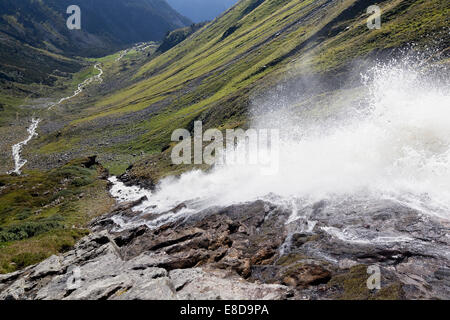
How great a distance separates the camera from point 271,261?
23453 mm

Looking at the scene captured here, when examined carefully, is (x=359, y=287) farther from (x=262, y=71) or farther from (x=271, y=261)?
(x=262, y=71)

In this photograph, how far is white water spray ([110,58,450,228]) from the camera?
1209 inches

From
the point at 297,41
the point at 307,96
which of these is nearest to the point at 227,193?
the point at 307,96

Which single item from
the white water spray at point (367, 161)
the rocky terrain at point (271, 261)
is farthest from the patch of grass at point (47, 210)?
the white water spray at point (367, 161)

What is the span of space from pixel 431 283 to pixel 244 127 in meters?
51.9

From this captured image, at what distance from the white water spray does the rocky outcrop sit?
441 cm

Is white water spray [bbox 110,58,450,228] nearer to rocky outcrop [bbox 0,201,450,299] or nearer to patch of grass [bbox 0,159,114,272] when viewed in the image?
rocky outcrop [bbox 0,201,450,299]

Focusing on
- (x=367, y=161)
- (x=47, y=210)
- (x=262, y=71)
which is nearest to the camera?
(x=367, y=161)

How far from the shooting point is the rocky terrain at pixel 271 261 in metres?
17.5

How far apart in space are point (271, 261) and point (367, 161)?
21.4 m

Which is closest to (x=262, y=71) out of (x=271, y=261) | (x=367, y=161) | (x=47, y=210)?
(x=367, y=161)

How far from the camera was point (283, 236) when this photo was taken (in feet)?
88.3

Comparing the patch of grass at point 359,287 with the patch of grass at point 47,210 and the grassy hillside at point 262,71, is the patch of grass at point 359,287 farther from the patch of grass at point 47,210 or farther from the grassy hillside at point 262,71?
the grassy hillside at point 262,71
